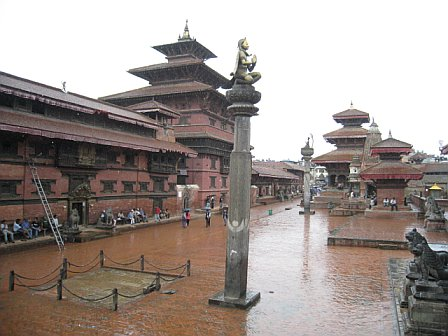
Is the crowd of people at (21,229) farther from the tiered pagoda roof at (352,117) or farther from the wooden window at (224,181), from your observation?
the tiered pagoda roof at (352,117)

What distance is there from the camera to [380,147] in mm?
32094

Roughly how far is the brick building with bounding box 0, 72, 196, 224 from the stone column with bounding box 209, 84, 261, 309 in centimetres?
1172

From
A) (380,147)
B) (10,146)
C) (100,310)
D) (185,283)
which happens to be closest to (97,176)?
(10,146)

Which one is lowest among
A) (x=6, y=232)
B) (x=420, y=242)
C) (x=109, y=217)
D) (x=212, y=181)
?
(x=6, y=232)

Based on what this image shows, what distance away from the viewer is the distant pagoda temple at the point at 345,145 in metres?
48.2

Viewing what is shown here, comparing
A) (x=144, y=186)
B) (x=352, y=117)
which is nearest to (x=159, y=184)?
(x=144, y=186)

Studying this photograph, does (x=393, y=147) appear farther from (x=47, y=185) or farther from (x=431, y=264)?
(x=47, y=185)

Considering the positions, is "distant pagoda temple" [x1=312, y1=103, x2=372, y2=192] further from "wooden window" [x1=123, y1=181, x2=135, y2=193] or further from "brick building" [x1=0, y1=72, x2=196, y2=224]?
"wooden window" [x1=123, y1=181, x2=135, y2=193]

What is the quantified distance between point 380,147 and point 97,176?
23.2 meters

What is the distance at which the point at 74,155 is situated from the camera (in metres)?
21.3

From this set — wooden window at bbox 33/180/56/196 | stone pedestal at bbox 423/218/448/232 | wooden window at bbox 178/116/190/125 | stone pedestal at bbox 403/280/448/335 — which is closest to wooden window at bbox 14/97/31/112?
wooden window at bbox 33/180/56/196

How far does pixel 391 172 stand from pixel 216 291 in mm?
25146

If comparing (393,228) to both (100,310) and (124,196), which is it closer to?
(124,196)

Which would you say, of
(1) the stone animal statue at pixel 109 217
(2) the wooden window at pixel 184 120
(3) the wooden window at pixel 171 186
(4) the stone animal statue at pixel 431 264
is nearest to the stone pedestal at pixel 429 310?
(4) the stone animal statue at pixel 431 264
